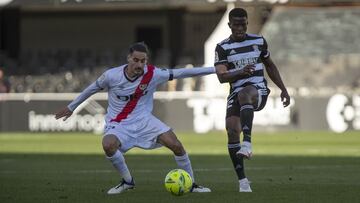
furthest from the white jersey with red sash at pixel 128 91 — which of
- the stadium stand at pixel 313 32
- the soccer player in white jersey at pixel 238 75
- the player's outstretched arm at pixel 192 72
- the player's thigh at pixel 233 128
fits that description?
the stadium stand at pixel 313 32

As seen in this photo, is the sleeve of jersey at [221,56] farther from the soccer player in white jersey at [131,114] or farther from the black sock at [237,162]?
the black sock at [237,162]

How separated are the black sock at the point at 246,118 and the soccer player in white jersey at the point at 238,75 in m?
0.01

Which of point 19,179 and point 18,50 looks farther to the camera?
point 18,50

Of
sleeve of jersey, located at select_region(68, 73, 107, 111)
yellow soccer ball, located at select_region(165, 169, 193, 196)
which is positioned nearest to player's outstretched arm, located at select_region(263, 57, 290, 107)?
yellow soccer ball, located at select_region(165, 169, 193, 196)

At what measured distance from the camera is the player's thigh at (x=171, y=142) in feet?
37.7

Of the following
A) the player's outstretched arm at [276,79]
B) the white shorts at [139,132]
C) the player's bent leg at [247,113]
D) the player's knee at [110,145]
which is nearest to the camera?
the player's bent leg at [247,113]

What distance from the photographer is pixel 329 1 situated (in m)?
32.6

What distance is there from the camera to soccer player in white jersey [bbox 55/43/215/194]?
11492mm

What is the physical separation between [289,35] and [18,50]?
10.4 meters

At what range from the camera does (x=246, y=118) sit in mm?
11266

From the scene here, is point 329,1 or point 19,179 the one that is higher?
point 329,1

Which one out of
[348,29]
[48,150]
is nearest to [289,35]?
[348,29]

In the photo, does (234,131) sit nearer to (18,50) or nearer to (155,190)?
(155,190)

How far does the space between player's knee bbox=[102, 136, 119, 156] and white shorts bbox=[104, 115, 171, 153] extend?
0.12 m
